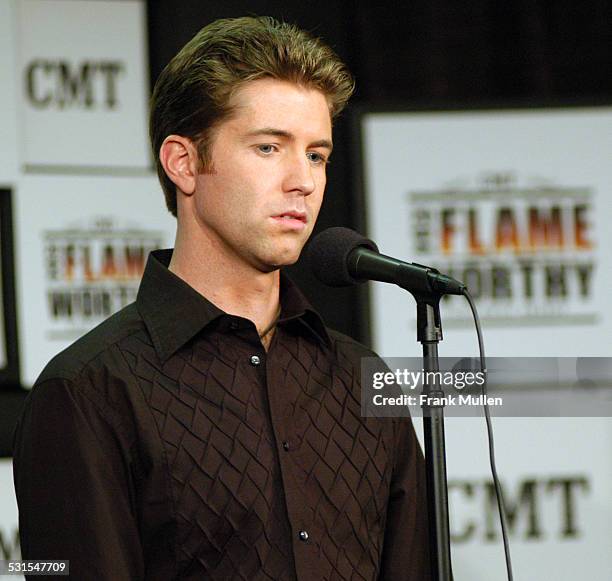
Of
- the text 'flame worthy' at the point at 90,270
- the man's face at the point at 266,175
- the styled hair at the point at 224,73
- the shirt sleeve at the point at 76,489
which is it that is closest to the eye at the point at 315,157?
the man's face at the point at 266,175

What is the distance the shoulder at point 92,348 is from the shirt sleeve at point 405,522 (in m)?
0.44

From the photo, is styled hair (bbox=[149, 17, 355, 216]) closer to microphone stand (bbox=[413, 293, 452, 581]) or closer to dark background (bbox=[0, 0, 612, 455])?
microphone stand (bbox=[413, 293, 452, 581])

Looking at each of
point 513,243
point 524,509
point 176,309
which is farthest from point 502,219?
point 176,309

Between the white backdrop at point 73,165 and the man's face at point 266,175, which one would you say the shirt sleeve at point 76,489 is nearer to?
the man's face at point 266,175

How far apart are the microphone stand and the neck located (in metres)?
0.35

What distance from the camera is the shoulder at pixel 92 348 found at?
1501 mm

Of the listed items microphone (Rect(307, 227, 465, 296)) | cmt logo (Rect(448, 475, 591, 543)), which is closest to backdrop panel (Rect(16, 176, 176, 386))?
cmt logo (Rect(448, 475, 591, 543))

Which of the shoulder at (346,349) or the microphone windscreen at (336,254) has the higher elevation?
the microphone windscreen at (336,254)

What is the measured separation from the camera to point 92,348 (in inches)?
61.0

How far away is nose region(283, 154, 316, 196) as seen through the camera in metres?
1.54

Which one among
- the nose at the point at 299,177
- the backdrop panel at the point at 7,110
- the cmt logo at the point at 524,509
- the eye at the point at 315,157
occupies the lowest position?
the cmt logo at the point at 524,509

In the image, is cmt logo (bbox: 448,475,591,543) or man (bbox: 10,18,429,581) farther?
cmt logo (bbox: 448,475,591,543)

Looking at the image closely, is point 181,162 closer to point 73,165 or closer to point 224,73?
point 224,73

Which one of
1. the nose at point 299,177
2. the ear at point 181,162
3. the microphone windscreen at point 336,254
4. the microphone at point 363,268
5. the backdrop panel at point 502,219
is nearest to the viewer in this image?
the microphone at point 363,268
